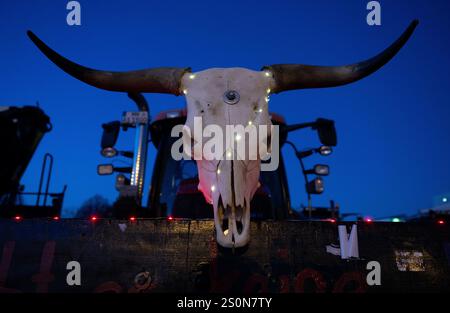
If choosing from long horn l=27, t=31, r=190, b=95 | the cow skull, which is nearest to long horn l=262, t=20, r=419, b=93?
the cow skull

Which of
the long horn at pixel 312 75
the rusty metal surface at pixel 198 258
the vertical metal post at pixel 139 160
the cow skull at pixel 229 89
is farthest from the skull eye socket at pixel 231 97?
the vertical metal post at pixel 139 160

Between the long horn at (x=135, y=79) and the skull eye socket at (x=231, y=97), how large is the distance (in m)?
0.66

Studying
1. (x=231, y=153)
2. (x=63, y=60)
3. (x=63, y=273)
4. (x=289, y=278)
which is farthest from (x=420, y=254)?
(x=63, y=60)

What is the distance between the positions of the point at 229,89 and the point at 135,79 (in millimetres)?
1070

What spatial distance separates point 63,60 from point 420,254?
360 cm

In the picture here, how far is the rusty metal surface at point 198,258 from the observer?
7.81ft

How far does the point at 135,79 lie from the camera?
3281 millimetres

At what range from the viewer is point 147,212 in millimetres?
Answer: 4898

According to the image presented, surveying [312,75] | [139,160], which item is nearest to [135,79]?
[312,75]

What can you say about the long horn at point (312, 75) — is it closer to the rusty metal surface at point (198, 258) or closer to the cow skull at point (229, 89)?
the cow skull at point (229, 89)

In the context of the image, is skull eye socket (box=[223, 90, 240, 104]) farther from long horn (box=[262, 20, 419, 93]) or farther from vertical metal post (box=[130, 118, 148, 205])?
vertical metal post (box=[130, 118, 148, 205])

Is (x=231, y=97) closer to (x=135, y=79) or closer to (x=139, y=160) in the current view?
(x=135, y=79)

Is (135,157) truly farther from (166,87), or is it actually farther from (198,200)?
(166,87)
